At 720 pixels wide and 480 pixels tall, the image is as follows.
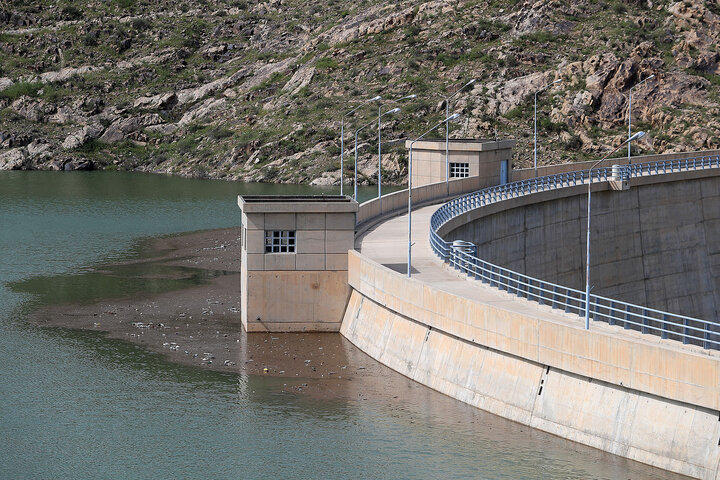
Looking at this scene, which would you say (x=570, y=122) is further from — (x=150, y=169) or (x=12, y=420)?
(x=12, y=420)

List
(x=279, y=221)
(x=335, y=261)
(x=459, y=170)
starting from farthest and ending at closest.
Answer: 1. (x=459, y=170)
2. (x=335, y=261)
3. (x=279, y=221)

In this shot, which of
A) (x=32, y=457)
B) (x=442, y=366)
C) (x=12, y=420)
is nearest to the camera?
(x=32, y=457)

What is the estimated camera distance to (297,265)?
5191 cm

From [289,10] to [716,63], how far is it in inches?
2360

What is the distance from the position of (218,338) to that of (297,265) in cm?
460

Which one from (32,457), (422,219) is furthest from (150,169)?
(32,457)

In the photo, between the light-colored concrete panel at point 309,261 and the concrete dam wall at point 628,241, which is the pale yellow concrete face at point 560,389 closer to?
the light-colored concrete panel at point 309,261

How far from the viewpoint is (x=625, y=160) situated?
86625 millimetres

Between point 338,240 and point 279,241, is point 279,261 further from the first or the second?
point 338,240

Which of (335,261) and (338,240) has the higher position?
(338,240)

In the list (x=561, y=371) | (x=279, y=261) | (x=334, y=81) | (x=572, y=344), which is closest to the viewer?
(x=572, y=344)

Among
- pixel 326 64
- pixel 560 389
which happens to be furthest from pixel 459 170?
pixel 326 64

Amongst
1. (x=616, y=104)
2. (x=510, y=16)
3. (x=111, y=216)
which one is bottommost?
(x=111, y=216)

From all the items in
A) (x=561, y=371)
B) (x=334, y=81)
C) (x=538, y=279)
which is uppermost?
(x=334, y=81)
